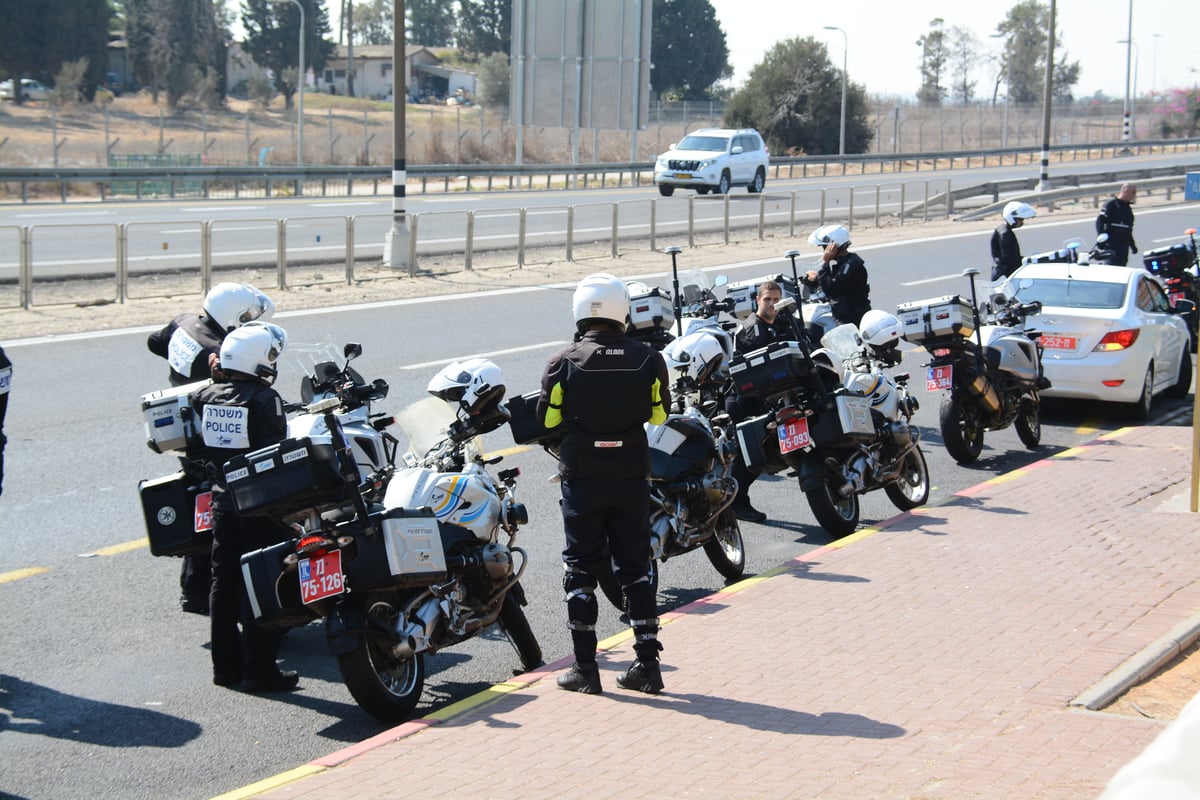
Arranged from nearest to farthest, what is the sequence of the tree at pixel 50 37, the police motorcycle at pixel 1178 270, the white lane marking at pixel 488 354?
1. the white lane marking at pixel 488 354
2. the police motorcycle at pixel 1178 270
3. the tree at pixel 50 37

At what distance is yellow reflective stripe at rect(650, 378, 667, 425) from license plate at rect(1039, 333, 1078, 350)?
29.8ft

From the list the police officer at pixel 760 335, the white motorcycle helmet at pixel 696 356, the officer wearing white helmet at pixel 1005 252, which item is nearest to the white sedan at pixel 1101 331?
the officer wearing white helmet at pixel 1005 252

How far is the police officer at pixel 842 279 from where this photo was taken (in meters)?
13.1

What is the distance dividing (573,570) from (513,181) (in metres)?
40.2

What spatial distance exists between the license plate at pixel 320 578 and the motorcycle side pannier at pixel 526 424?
1.64m

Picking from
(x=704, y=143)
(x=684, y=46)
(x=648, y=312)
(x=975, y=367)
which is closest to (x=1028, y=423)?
(x=975, y=367)

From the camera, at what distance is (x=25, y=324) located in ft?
58.0

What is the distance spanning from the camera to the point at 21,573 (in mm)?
8445

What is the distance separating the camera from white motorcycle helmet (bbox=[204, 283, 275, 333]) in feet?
26.3

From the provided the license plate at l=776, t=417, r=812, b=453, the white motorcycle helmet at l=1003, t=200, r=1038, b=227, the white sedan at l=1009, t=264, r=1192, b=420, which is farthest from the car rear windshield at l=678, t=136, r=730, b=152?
the license plate at l=776, t=417, r=812, b=453

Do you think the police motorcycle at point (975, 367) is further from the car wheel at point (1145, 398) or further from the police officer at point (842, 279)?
the car wheel at point (1145, 398)

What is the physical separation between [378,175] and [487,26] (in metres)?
79.3

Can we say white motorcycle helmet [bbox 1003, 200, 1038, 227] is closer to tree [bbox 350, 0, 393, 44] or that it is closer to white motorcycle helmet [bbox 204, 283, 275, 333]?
white motorcycle helmet [bbox 204, 283, 275, 333]

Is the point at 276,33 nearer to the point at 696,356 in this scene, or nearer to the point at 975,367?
the point at 975,367
